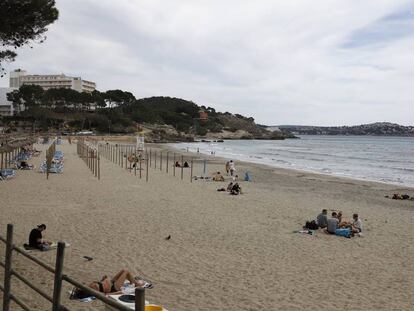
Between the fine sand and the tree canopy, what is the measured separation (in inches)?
219

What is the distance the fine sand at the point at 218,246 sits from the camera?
7.89 metres

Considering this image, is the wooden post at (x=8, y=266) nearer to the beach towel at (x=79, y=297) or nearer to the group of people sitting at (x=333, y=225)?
the beach towel at (x=79, y=297)

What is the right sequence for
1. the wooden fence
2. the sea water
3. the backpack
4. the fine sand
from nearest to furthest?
1. the fine sand
2. the backpack
3. the wooden fence
4. the sea water

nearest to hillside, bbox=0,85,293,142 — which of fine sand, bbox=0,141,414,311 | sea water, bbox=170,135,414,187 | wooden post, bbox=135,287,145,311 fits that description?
sea water, bbox=170,135,414,187

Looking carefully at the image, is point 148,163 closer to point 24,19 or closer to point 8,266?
point 24,19

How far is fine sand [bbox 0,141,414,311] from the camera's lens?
789cm

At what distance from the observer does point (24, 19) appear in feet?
46.6

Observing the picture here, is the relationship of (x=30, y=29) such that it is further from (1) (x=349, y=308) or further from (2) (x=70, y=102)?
(2) (x=70, y=102)

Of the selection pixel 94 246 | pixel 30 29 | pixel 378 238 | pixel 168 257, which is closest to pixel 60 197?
pixel 30 29

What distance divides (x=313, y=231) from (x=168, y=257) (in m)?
5.31

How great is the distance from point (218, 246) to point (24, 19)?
9349 millimetres

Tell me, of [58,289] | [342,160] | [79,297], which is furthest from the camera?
[342,160]

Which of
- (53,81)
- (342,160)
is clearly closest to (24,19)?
(342,160)

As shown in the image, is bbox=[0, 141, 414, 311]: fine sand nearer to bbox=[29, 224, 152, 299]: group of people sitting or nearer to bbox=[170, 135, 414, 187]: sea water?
bbox=[29, 224, 152, 299]: group of people sitting
